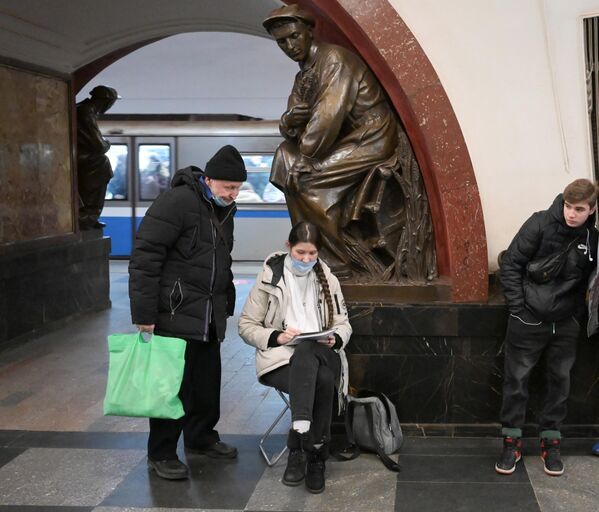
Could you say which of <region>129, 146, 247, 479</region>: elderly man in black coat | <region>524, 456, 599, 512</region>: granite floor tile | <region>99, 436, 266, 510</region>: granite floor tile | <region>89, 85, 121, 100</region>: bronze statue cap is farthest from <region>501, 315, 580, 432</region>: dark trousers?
<region>89, 85, 121, 100</region>: bronze statue cap

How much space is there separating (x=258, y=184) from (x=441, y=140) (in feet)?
27.6

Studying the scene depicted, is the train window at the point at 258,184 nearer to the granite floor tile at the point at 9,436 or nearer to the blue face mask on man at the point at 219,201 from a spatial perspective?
the granite floor tile at the point at 9,436

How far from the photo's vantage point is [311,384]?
3.80 m

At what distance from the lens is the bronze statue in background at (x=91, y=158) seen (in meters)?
8.79

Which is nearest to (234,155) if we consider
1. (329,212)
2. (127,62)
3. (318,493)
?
(329,212)

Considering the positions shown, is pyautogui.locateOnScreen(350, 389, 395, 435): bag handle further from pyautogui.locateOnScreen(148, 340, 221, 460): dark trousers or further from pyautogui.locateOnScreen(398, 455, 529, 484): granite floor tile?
pyautogui.locateOnScreen(148, 340, 221, 460): dark trousers

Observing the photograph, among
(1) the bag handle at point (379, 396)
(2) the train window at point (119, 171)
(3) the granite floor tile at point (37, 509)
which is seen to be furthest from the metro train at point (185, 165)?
(3) the granite floor tile at point (37, 509)

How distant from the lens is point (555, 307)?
13.2 feet

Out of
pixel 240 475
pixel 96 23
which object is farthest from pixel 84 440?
pixel 96 23

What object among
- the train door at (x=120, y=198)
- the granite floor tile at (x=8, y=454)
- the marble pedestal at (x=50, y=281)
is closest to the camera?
the granite floor tile at (x=8, y=454)

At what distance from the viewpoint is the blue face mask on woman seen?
158 inches

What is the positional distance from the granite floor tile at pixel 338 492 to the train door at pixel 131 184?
969cm

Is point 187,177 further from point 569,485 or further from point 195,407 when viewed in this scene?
point 569,485

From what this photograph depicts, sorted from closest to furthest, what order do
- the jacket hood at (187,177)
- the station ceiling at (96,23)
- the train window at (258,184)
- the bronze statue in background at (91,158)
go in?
the jacket hood at (187,177)
the station ceiling at (96,23)
the bronze statue in background at (91,158)
the train window at (258,184)
